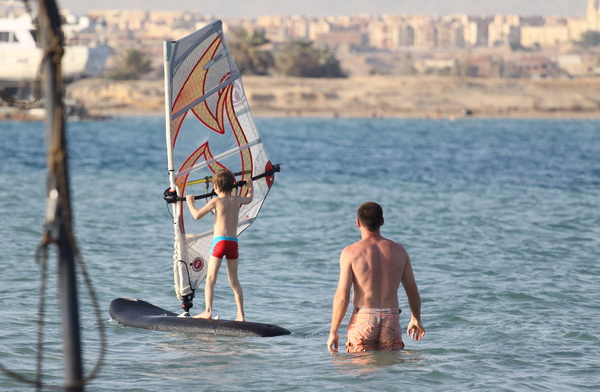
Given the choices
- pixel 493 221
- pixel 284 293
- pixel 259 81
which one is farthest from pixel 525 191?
pixel 259 81

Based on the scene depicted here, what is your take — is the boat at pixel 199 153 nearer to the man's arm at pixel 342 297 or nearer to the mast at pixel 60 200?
the man's arm at pixel 342 297

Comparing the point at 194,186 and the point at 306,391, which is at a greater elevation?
the point at 194,186

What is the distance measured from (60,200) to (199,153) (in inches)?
241

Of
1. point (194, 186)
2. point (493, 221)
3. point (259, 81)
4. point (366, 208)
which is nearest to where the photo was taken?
point (366, 208)

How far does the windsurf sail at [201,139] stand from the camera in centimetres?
1023

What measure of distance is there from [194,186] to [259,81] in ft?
364

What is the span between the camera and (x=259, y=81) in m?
120

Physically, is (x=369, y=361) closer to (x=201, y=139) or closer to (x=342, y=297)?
(x=342, y=297)

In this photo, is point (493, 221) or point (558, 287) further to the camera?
point (493, 221)

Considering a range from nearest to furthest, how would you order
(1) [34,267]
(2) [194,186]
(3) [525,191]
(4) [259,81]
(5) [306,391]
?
(5) [306,391]
(2) [194,186]
(1) [34,267]
(3) [525,191]
(4) [259,81]

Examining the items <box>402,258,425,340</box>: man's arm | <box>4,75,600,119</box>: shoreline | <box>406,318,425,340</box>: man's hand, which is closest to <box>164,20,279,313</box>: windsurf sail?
<box>402,258,425,340</box>: man's arm

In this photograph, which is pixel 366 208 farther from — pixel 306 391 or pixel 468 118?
pixel 468 118

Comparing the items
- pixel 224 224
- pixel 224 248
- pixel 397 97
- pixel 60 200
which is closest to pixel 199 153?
pixel 224 224

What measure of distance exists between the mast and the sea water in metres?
3.71
